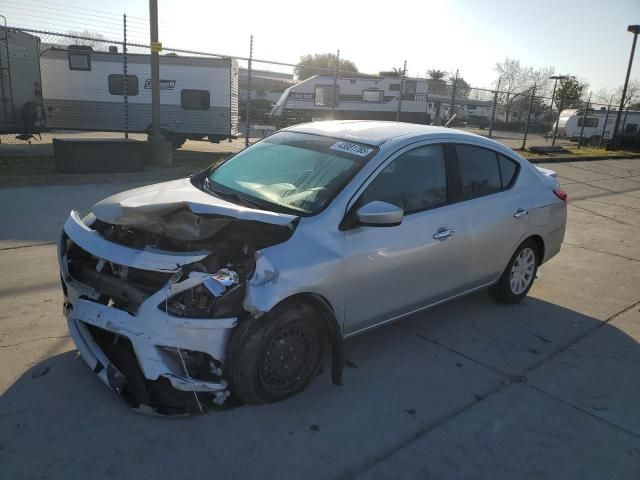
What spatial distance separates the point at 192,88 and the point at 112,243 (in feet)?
46.8

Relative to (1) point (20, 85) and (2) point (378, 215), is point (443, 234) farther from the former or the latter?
(1) point (20, 85)

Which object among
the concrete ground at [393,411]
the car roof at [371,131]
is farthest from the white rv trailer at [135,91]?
the car roof at [371,131]

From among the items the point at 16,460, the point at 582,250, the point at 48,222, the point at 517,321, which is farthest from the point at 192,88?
the point at 16,460

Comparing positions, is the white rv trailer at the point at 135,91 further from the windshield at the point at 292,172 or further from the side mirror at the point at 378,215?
the side mirror at the point at 378,215

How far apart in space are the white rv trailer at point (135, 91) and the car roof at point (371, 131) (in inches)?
499

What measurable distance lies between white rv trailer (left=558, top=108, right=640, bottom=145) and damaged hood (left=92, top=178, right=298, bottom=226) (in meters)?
35.1

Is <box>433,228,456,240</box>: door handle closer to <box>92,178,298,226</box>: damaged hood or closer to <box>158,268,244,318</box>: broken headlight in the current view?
<box>92,178,298,226</box>: damaged hood

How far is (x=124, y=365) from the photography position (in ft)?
9.82

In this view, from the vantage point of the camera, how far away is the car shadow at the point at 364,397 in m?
2.68

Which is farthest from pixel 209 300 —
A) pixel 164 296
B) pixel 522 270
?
pixel 522 270

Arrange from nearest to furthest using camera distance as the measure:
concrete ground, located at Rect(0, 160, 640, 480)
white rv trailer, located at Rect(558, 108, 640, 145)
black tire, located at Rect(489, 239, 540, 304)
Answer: concrete ground, located at Rect(0, 160, 640, 480), black tire, located at Rect(489, 239, 540, 304), white rv trailer, located at Rect(558, 108, 640, 145)

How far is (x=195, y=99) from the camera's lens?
16.2 metres

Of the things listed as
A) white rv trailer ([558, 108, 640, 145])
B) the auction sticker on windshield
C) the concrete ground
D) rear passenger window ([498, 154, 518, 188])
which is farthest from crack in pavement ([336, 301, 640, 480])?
white rv trailer ([558, 108, 640, 145])

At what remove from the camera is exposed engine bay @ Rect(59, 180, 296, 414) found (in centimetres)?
271
